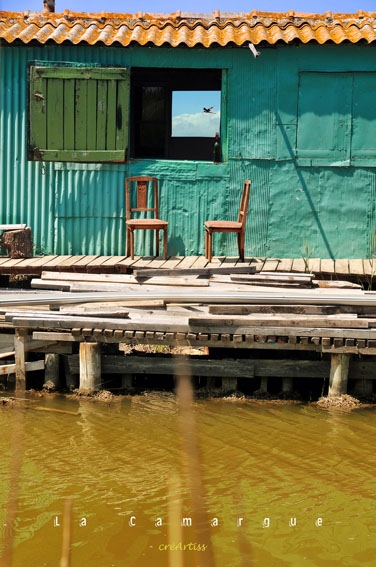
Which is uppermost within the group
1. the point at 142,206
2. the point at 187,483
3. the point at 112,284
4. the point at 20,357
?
the point at 142,206

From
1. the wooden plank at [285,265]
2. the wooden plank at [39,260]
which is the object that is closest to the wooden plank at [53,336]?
the wooden plank at [39,260]

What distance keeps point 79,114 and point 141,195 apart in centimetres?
141

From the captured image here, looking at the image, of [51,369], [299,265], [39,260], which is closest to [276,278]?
[299,265]

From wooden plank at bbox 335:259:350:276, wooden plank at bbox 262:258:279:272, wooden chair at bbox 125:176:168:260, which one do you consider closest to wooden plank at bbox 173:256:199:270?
wooden chair at bbox 125:176:168:260

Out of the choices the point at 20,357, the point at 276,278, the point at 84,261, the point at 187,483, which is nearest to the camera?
the point at 187,483

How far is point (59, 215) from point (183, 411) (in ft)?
13.7

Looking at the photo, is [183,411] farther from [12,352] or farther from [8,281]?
[8,281]

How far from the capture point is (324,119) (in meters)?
12.5

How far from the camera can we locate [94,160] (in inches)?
495

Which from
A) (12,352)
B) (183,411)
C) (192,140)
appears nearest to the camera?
(183,411)

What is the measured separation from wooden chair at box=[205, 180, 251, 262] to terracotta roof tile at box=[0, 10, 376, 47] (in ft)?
6.84

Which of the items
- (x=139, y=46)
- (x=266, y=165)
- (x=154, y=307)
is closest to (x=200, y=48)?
(x=139, y=46)

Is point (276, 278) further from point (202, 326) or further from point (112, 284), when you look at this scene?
point (112, 284)

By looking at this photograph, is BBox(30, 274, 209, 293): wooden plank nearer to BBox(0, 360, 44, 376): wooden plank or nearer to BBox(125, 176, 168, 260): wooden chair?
BBox(0, 360, 44, 376): wooden plank
